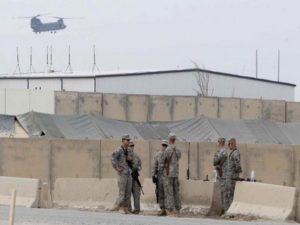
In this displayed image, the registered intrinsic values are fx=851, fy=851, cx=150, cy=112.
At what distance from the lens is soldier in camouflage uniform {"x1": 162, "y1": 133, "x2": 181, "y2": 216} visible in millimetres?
18250

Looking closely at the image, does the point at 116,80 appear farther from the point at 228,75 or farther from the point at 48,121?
the point at 48,121

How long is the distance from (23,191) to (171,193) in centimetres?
364

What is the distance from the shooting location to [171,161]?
18.3 meters

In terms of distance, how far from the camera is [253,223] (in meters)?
16.4


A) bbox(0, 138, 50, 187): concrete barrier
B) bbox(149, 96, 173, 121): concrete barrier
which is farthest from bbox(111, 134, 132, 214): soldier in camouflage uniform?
bbox(149, 96, 173, 121): concrete barrier

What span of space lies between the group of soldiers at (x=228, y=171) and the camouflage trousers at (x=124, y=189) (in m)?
1.97

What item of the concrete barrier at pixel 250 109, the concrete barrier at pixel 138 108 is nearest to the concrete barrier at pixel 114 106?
the concrete barrier at pixel 138 108

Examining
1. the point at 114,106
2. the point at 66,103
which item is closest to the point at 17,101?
the point at 66,103

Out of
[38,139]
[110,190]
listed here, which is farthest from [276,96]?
[110,190]

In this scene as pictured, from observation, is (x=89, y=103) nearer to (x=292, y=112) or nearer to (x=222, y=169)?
(x=292, y=112)

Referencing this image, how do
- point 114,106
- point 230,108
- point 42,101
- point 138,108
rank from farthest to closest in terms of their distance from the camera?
point 230,108, point 138,108, point 42,101, point 114,106

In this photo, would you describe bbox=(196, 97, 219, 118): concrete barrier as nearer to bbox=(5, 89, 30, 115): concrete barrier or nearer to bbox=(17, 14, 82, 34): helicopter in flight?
bbox=(5, 89, 30, 115): concrete barrier

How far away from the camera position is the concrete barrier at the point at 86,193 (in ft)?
66.2

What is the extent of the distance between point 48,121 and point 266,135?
35.9ft
